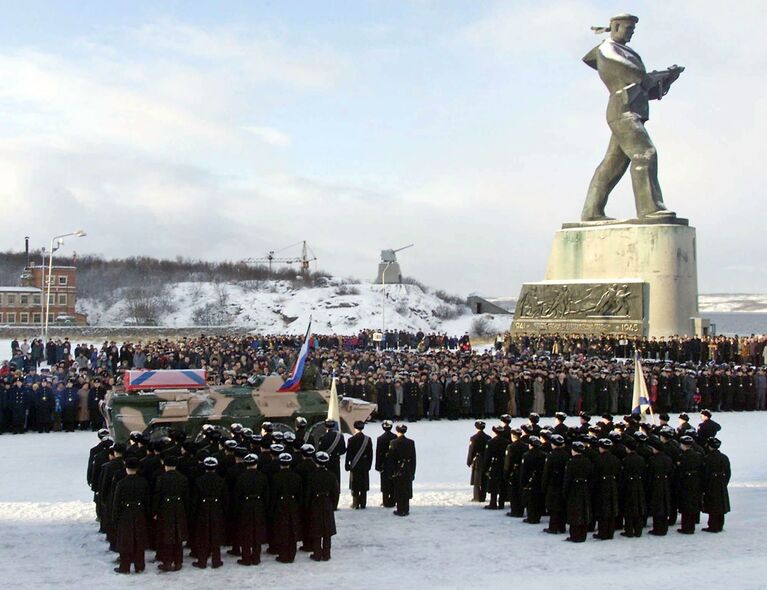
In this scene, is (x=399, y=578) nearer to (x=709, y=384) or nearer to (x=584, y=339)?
(x=709, y=384)

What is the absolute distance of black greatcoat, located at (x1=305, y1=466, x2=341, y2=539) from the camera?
30.8 feet

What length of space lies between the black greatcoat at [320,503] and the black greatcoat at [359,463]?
2.25 metres

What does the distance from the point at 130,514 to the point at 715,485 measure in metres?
6.37

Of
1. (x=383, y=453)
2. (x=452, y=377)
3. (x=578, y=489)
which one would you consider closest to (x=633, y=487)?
(x=578, y=489)

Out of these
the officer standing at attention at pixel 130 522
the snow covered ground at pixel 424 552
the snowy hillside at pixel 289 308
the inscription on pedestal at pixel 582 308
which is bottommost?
the snow covered ground at pixel 424 552

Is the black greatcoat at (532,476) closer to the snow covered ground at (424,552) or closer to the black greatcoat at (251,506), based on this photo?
the snow covered ground at (424,552)

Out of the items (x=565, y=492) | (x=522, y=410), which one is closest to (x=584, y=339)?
(x=522, y=410)

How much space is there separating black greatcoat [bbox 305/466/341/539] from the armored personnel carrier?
569 cm

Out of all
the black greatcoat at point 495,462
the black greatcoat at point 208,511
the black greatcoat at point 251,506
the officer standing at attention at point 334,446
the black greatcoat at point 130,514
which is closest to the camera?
the black greatcoat at point 130,514

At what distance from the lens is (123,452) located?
10023 mm

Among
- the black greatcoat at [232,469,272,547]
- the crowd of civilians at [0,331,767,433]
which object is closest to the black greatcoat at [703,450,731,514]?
the black greatcoat at [232,469,272,547]

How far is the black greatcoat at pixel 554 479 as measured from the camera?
1070cm

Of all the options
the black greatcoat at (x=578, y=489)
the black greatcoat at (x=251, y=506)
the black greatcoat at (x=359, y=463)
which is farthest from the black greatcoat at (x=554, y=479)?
the black greatcoat at (x=251, y=506)

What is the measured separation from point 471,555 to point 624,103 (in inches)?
1033
